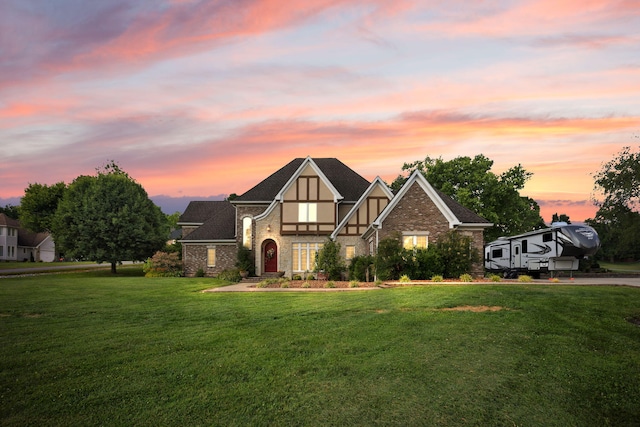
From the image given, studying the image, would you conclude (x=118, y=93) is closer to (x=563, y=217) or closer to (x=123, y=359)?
(x=123, y=359)

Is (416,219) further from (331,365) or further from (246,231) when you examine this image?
(331,365)

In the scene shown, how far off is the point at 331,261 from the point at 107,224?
22.7m

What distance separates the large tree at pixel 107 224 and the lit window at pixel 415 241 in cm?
2649

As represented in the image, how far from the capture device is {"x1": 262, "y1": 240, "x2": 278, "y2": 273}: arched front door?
3550 centimetres

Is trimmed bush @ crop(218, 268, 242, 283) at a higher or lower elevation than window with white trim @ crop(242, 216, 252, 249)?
lower

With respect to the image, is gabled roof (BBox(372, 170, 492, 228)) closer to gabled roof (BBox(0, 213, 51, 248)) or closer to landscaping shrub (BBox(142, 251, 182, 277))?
landscaping shrub (BBox(142, 251, 182, 277))

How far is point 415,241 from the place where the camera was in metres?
26.2

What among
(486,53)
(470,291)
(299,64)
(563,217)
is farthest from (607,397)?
(563,217)

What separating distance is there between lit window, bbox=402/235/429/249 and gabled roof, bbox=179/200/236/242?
16560mm

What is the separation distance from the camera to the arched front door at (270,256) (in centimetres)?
3550

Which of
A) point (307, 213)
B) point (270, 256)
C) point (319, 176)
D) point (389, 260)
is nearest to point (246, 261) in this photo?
point (270, 256)

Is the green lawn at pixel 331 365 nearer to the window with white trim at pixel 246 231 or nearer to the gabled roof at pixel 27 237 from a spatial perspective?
the window with white trim at pixel 246 231

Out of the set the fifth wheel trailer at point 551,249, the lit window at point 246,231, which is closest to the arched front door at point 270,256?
the lit window at point 246,231

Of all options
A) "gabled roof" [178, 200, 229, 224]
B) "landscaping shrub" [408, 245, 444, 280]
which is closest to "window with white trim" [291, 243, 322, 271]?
"landscaping shrub" [408, 245, 444, 280]
